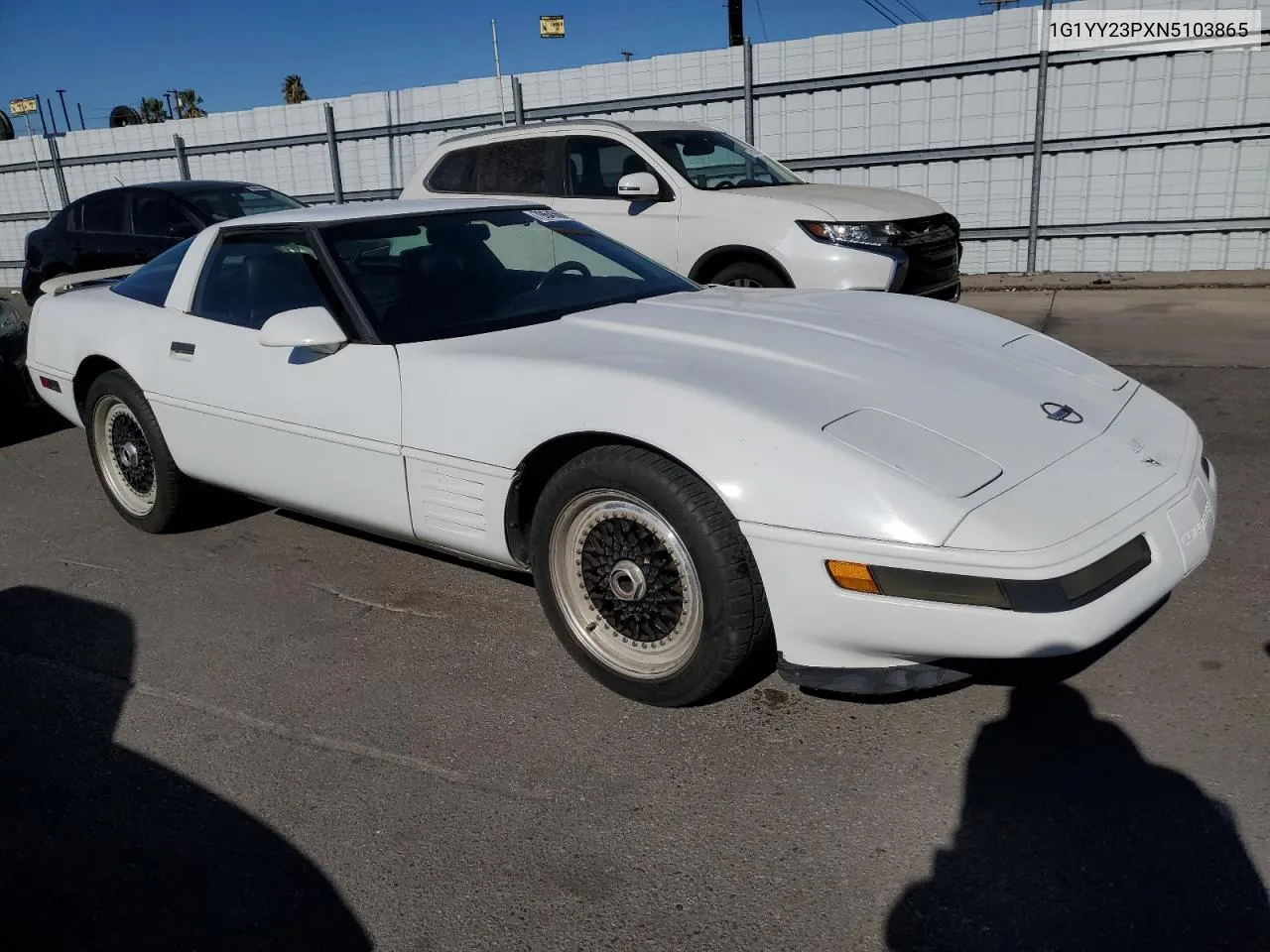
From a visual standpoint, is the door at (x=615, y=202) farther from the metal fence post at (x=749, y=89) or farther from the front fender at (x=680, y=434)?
the metal fence post at (x=749, y=89)

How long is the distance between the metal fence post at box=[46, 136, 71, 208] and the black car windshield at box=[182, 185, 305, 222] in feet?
27.8

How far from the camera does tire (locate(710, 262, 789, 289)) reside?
7281 mm

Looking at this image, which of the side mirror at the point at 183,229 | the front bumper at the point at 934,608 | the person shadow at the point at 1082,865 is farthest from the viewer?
the side mirror at the point at 183,229

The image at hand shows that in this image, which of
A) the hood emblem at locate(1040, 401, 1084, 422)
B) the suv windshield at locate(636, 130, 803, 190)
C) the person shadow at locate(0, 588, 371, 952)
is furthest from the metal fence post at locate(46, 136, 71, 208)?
the hood emblem at locate(1040, 401, 1084, 422)

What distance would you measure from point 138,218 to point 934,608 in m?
10.3

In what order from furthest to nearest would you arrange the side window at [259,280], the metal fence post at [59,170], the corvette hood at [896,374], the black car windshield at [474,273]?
1. the metal fence post at [59,170]
2. the side window at [259,280]
3. the black car windshield at [474,273]
4. the corvette hood at [896,374]

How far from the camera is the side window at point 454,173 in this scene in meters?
8.41

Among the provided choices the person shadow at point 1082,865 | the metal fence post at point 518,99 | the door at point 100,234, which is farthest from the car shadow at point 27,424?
the metal fence post at point 518,99

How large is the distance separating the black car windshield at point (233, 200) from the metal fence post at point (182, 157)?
618 centimetres

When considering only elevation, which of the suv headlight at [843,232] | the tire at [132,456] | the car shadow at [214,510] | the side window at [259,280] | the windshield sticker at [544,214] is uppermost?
the windshield sticker at [544,214]

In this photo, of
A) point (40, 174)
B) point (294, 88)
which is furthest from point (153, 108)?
point (40, 174)

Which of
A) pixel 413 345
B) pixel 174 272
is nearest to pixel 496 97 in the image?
pixel 174 272

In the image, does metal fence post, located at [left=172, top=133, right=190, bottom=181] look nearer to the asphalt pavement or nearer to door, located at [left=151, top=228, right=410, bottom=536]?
door, located at [left=151, top=228, right=410, bottom=536]

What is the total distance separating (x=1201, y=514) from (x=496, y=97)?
12.3 meters
